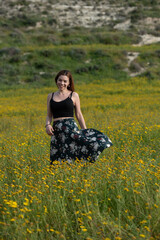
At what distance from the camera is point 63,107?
4523 mm

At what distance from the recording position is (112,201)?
3.20 metres

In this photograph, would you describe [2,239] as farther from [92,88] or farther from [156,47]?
[156,47]

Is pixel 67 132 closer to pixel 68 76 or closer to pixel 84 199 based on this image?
pixel 68 76

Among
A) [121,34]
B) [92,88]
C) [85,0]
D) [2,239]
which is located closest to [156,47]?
[121,34]

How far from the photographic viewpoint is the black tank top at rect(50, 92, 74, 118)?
14.8 feet

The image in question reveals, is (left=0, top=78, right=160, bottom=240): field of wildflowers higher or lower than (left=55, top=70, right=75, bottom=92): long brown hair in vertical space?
lower

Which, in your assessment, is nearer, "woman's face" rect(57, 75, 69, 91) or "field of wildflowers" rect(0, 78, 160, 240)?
"field of wildflowers" rect(0, 78, 160, 240)

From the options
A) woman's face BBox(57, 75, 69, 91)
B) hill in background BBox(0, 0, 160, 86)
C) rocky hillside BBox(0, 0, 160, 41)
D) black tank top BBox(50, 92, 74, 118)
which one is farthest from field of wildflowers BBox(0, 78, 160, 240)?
rocky hillside BBox(0, 0, 160, 41)

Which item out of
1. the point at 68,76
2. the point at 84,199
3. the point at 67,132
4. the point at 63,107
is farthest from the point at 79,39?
the point at 84,199

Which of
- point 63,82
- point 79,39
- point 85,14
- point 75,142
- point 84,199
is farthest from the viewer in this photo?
point 85,14

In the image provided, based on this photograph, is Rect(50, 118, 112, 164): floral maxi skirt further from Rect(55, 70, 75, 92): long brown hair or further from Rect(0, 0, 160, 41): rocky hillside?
Rect(0, 0, 160, 41): rocky hillside

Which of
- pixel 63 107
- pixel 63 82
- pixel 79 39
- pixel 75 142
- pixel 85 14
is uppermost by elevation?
pixel 85 14

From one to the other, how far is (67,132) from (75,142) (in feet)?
0.62

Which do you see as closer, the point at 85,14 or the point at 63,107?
the point at 63,107
